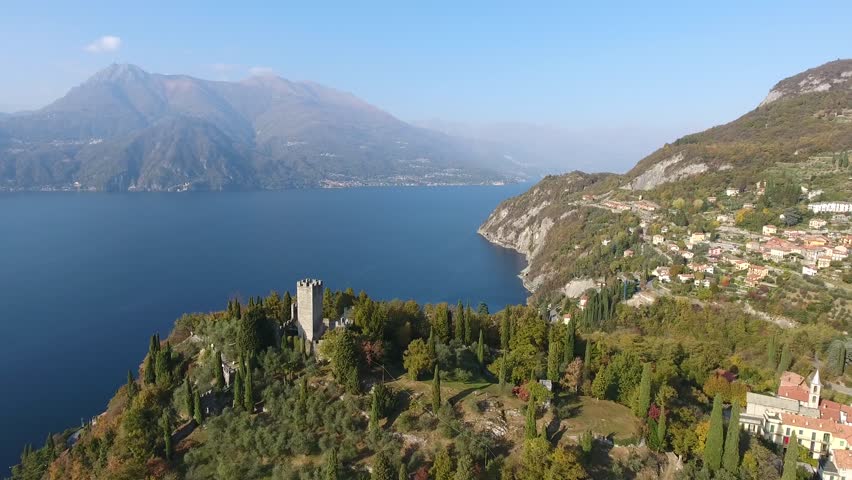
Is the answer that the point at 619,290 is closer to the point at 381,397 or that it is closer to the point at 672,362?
the point at 672,362

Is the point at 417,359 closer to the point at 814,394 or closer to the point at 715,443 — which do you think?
the point at 715,443

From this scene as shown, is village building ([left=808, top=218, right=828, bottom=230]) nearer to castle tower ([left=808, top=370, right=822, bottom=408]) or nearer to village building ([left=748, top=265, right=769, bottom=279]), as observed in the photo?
village building ([left=748, top=265, right=769, bottom=279])

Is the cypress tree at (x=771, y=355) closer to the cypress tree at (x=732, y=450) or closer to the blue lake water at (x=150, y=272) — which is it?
the cypress tree at (x=732, y=450)

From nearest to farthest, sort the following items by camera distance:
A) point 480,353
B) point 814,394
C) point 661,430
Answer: point 661,430
point 814,394
point 480,353

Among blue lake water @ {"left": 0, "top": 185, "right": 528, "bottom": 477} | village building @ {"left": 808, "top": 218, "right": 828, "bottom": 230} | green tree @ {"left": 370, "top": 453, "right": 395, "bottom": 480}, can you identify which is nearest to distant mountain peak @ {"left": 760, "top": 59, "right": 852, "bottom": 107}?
village building @ {"left": 808, "top": 218, "right": 828, "bottom": 230}

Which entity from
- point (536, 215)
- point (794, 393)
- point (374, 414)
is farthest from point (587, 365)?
point (536, 215)

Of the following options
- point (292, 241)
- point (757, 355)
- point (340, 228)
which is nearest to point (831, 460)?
point (757, 355)
